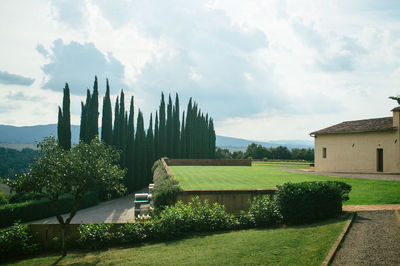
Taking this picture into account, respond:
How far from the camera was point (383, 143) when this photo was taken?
26906mm

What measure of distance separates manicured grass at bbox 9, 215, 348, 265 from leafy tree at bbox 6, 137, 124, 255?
195 centimetres

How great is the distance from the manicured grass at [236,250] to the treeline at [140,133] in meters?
20.5

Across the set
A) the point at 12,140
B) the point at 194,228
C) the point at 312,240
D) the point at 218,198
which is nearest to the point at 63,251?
the point at 194,228

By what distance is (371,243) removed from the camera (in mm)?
7277

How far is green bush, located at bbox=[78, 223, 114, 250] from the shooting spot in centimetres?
1036

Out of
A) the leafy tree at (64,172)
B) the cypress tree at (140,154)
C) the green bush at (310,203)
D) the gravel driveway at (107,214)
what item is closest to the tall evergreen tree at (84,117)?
the cypress tree at (140,154)

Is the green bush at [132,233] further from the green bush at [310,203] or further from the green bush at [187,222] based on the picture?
the green bush at [310,203]

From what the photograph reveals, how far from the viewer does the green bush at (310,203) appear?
986 centimetres

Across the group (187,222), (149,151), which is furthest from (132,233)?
(149,151)

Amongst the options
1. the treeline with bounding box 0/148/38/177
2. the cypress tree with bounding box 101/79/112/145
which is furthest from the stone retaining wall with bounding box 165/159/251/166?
the treeline with bounding box 0/148/38/177

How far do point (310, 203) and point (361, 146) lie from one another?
22.0 m

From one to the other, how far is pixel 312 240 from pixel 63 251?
769 centimetres

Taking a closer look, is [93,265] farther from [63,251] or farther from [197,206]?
[197,206]

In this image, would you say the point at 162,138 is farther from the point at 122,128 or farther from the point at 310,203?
the point at 310,203
